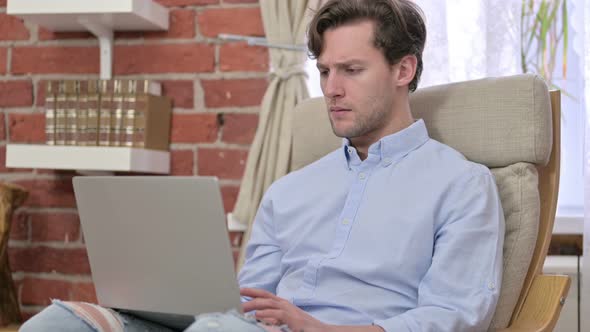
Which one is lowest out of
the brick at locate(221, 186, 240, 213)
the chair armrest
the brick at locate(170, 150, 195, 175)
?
the chair armrest

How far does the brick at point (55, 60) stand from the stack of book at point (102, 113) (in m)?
0.19

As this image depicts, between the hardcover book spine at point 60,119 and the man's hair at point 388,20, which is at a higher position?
the man's hair at point 388,20

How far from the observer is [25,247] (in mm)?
2326

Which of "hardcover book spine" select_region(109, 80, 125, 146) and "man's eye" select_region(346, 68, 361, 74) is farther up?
"man's eye" select_region(346, 68, 361, 74)

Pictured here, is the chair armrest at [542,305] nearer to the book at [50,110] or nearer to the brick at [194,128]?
the brick at [194,128]

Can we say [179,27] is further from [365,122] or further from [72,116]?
[365,122]

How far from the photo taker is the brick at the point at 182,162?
223 cm

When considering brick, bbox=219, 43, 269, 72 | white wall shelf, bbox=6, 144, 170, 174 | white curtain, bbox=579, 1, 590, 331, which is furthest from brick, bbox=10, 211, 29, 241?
white curtain, bbox=579, 1, 590, 331

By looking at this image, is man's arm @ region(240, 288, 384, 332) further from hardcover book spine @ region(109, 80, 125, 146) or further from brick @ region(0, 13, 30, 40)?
brick @ region(0, 13, 30, 40)

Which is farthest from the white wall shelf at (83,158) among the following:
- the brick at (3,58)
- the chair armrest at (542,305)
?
the chair armrest at (542,305)

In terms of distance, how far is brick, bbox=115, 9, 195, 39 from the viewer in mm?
2246

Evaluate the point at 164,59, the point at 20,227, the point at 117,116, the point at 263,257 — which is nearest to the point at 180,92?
the point at 164,59

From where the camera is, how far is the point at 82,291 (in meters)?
2.28

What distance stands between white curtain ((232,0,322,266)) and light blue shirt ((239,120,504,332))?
1.49 ft
